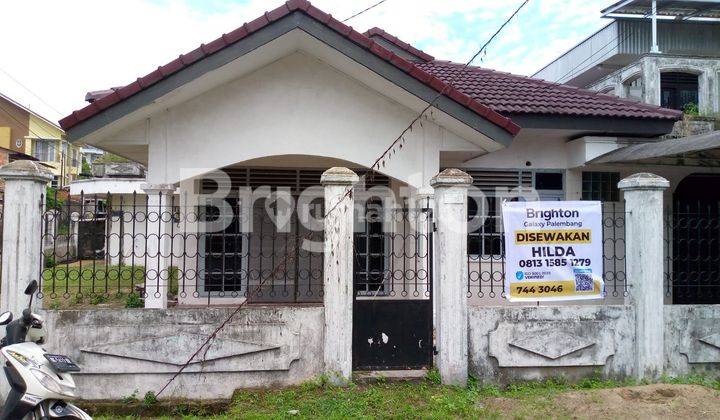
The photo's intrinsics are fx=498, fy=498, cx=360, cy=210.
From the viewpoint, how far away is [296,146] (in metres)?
6.60

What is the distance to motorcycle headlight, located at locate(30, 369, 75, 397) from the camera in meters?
3.48

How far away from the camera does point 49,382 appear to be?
11.5ft

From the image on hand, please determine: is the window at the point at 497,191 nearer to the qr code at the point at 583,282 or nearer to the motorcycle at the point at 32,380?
the qr code at the point at 583,282

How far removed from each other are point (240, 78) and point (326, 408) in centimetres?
429

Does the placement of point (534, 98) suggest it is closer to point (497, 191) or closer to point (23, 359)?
point (497, 191)

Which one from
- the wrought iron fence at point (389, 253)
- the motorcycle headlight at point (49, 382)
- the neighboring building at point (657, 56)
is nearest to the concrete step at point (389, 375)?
the wrought iron fence at point (389, 253)

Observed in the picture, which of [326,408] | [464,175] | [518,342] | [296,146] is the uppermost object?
[296,146]

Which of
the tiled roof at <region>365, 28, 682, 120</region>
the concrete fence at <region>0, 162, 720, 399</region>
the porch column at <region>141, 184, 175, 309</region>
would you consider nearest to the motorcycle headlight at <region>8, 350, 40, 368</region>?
the concrete fence at <region>0, 162, 720, 399</region>

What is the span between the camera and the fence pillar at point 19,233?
456 centimetres

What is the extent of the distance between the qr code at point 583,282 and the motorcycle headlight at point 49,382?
4.88 m

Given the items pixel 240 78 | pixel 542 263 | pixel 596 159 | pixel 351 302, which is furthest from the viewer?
pixel 596 159

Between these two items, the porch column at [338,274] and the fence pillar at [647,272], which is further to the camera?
the fence pillar at [647,272]

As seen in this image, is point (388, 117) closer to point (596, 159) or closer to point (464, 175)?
point (464, 175)

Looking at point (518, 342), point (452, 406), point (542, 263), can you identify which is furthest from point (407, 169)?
point (452, 406)
